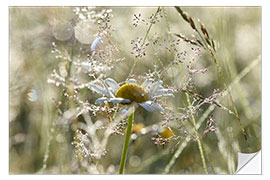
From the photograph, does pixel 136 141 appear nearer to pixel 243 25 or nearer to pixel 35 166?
pixel 35 166

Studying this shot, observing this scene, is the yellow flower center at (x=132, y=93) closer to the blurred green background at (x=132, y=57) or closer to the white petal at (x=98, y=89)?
the white petal at (x=98, y=89)

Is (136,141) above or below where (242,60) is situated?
below

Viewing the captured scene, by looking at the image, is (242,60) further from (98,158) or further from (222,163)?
(98,158)

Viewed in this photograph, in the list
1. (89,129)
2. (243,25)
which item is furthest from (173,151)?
(243,25)

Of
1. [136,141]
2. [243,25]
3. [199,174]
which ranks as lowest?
[199,174]

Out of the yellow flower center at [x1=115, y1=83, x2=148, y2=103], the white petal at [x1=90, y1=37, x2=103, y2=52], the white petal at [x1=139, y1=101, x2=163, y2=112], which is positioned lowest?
the white petal at [x1=139, y1=101, x2=163, y2=112]

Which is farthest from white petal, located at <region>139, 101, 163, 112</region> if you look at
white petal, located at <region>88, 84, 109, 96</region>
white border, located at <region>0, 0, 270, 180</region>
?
white border, located at <region>0, 0, 270, 180</region>

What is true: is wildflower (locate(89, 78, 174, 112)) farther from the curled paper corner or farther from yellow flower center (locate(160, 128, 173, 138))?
the curled paper corner
